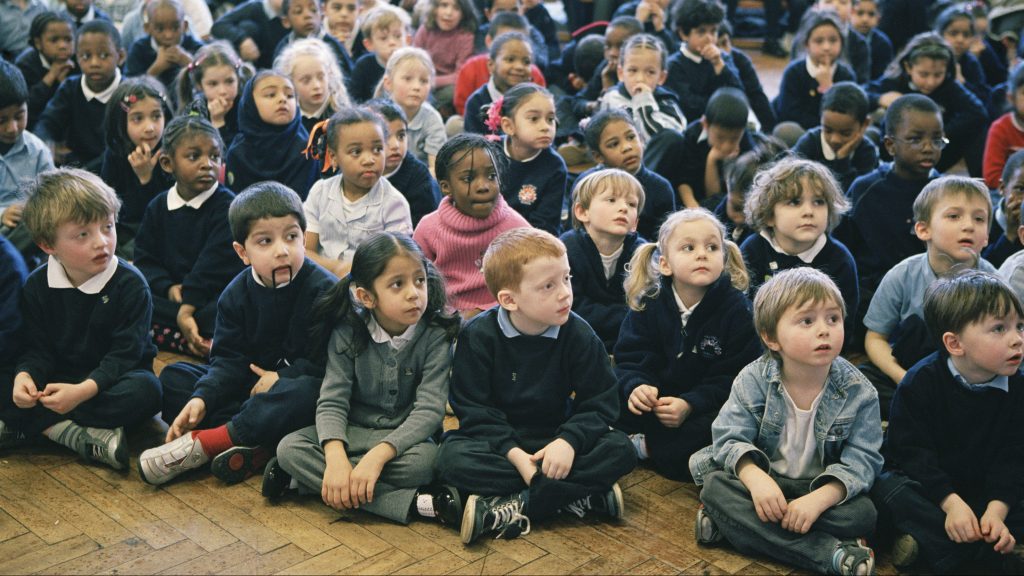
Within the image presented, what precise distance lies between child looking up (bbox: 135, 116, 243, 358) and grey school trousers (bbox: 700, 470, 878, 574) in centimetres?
168

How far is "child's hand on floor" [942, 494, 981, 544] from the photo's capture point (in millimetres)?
2029

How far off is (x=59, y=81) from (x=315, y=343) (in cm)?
291

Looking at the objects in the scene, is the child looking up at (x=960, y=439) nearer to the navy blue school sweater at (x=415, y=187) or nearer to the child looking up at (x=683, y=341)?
the child looking up at (x=683, y=341)

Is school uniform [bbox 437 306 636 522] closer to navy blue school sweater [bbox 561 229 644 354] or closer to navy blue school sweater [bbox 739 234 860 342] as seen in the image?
navy blue school sweater [bbox 561 229 644 354]

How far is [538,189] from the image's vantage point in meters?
3.49

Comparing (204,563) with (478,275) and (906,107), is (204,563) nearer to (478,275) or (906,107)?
(478,275)

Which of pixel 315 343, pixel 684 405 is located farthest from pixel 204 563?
pixel 684 405

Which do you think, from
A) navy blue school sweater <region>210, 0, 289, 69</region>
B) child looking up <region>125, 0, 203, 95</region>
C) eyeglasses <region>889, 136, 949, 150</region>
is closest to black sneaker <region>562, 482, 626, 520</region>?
eyeglasses <region>889, 136, 949, 150</region>

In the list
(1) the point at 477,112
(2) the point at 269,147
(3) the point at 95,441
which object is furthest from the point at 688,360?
(1) the point at 477,112

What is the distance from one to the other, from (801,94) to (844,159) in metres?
1.05

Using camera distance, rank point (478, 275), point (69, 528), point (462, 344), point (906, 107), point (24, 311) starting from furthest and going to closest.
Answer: point (906, 107), point (478, 275), point (24, 311), point (462, 344), point (69, 528)

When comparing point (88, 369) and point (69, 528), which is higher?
point (88, 369)

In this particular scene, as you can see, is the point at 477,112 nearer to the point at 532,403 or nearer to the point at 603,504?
the point at 532,403

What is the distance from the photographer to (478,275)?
3066 mm
